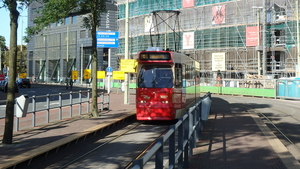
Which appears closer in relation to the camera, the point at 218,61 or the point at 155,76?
the point at 155,76

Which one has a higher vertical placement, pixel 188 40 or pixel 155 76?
pixel 188 40

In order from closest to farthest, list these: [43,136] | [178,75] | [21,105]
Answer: [21,105] < [43,136] < [178,75]

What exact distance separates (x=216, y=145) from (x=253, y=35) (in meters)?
38.5

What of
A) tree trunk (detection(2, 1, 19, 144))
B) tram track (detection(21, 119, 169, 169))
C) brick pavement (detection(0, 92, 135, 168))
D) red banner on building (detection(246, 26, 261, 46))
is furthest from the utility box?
red banner on building (detection(246, 26, 261, 46))

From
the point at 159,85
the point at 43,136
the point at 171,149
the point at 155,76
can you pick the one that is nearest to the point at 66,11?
the point at 155,76

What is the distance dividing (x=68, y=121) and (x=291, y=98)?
90.0ft

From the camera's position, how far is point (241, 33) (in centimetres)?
4975

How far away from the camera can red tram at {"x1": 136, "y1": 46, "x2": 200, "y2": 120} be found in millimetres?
15656

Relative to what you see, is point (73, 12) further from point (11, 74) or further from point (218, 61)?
point (218, 61)

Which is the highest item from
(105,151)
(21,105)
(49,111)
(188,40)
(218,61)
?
(188,40)

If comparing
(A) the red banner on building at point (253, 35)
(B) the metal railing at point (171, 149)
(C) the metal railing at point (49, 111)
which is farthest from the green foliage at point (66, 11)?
(A) the red banner on building at point (253, 35)

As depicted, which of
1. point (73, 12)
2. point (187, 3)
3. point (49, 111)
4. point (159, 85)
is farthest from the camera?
point (187, 3)

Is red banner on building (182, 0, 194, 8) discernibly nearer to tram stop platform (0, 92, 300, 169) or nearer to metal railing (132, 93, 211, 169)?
tram stop platform (0, 92, 300, 169)

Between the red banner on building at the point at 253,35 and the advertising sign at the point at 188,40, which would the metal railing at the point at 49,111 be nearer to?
the red banner on building at the point at 253,35
